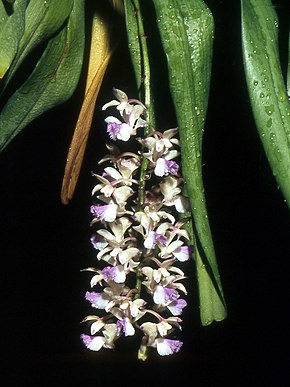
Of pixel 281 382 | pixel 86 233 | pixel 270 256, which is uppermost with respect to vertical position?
pixel 86 233

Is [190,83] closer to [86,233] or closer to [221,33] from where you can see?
[221,33]

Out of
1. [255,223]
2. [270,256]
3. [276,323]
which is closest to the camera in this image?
[255,223]

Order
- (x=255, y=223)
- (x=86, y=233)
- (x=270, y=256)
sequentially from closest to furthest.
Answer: (x=255, y=223), (x=270, y=256), (x=86, y=233)

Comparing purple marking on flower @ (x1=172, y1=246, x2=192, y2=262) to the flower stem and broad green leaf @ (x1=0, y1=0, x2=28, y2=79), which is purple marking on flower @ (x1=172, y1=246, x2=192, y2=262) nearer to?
the flower stem

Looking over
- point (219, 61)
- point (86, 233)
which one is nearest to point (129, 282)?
point (219, 61)

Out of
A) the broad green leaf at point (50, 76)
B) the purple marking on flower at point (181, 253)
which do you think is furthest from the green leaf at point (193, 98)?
the broad green leaf at point (50, 76)

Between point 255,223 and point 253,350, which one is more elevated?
point 255,223

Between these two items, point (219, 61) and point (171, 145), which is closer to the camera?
point (171, 145)
